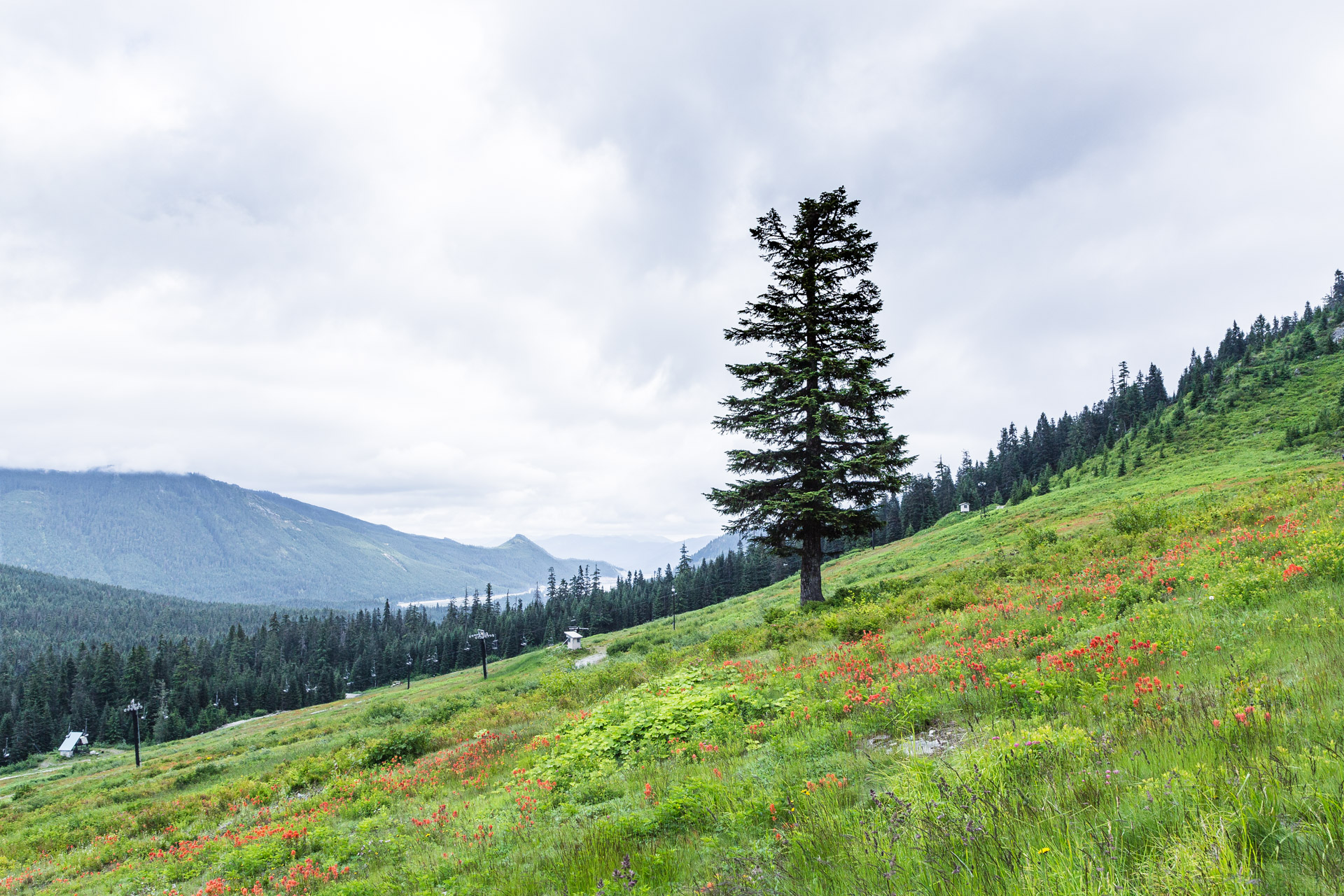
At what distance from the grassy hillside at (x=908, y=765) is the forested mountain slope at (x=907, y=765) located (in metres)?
0.04

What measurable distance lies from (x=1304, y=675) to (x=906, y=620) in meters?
8.89

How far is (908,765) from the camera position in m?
4.82

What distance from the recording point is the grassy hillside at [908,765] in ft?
9.37

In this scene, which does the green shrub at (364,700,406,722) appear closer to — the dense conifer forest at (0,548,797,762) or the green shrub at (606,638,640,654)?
the green shrub at (606,638,640,654)

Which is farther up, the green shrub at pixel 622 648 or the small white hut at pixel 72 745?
the green shrub at pixel 622 648

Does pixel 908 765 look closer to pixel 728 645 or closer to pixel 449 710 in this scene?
pixel 728 645

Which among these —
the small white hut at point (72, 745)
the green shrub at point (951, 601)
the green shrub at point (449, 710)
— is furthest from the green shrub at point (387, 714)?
the small white hut at point (72, 745)

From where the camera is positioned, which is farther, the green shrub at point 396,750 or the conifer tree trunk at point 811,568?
the conifer tree trunk at point 811,568

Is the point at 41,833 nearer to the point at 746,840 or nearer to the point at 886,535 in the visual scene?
the point at 746,840

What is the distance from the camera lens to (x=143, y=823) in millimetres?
14852

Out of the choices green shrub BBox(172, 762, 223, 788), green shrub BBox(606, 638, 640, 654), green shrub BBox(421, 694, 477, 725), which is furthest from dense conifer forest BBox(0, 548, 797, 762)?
green shrub BBox(172, 762, 223, 788)

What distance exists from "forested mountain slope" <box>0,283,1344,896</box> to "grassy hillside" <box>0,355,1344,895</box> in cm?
4

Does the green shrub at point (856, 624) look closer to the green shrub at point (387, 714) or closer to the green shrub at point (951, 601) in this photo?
the green shrub at point (951, 601)

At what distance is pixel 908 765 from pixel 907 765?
0.11ft
